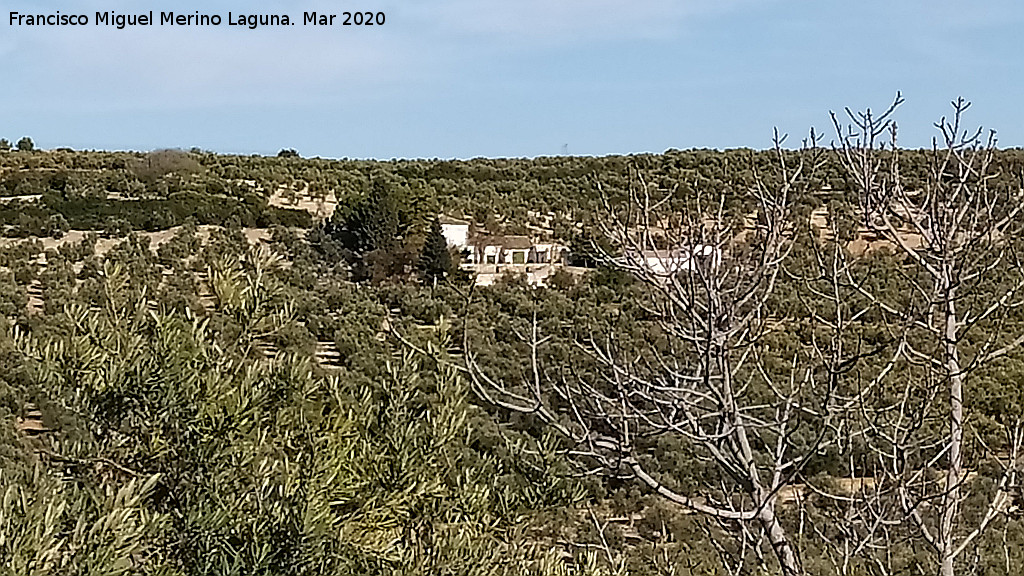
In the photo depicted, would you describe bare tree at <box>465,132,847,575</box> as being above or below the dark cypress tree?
above

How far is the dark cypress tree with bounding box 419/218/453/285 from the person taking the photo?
27.5 meters

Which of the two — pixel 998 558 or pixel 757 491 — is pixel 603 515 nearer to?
pixel 998 558

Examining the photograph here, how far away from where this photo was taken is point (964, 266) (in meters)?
4.36

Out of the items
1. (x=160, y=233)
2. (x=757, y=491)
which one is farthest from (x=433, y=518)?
(x=160, y=233)

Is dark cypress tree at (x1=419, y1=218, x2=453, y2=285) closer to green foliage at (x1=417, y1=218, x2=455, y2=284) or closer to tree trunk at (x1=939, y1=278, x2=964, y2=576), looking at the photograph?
green foliage at (x1=417, y1=218, x2=455, y2=284)

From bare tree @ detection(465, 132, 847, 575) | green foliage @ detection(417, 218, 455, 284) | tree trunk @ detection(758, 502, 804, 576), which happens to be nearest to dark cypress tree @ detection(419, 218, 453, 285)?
green foliage @ detection(417, 218, 455, 284)

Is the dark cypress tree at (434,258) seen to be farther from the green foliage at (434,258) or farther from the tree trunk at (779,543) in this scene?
the tree trunk at (779,543)

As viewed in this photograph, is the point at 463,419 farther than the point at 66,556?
Yes

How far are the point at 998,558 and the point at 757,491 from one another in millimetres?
8388

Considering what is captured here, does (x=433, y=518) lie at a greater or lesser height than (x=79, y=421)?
lesser

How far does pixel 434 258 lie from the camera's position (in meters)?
27.8

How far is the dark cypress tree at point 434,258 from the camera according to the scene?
27469 millimetres

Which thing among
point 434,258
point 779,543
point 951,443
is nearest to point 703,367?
point 779,543

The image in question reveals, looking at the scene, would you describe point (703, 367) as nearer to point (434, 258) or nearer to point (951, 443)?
point (951, 443)
